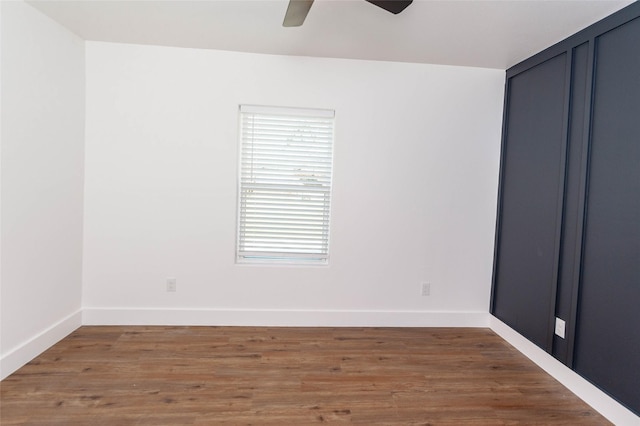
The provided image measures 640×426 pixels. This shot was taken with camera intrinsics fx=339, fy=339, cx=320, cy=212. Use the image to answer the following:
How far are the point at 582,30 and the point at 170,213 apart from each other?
11.0ft

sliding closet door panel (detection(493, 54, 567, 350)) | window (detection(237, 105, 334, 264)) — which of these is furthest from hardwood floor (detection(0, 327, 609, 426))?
window (detection(237, 105, 334, 264))

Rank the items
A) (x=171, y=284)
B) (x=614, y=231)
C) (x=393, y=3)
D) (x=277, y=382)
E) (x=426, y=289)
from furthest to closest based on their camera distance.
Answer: (x=426, y=289) → (x=171, y=284) → (x=277, y=382) → (x=614, y=231) → (x=393, y=3)

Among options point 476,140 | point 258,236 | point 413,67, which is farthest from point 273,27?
point 476,140

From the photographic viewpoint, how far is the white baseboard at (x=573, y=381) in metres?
1.90

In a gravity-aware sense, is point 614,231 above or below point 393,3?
below

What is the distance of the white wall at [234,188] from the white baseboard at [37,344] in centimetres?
16

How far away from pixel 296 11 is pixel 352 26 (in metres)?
0.67

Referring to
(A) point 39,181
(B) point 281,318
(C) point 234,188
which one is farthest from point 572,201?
(A) point 39,181

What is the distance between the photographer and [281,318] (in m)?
3.08

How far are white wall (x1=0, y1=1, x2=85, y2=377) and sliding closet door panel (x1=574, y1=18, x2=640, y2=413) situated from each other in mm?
3661

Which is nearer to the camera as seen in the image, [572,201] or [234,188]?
[572,201]

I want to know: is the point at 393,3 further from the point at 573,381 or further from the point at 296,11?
the point at 573,381

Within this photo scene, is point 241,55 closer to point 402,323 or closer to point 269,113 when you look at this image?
point 269,113

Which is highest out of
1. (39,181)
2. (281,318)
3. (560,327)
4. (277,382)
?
(39,181)
